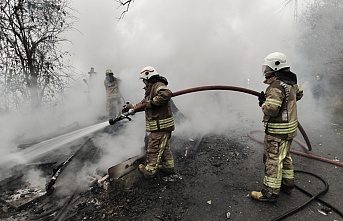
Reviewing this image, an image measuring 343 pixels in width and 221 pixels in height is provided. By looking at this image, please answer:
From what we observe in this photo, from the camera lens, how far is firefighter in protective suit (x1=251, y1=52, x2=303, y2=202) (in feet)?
9.38

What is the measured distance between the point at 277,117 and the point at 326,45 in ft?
30.4

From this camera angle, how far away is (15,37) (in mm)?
5902

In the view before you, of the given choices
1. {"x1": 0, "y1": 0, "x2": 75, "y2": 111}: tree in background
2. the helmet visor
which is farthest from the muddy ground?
{"x1": 0, "y1": 0, "x2": 75, "y2": 111}: tree in background

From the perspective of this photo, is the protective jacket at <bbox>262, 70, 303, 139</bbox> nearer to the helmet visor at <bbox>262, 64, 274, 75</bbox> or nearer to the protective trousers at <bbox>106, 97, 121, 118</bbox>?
the helmet visor at <bbox>262, 64, 274, 75</bbox>

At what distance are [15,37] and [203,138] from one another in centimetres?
552

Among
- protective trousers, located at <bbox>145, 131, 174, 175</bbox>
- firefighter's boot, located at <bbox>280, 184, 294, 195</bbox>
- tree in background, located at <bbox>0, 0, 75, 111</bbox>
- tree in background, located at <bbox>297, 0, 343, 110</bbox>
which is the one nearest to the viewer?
firefighter's boot, located at <bbox>280, 184, 294, 195</bbox>

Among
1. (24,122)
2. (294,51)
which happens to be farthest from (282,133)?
(294,51)

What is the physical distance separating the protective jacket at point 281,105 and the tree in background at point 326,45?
7.30 m

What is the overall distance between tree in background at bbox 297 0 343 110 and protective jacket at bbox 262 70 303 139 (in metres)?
7.30

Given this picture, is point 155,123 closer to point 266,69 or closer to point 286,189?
point 266,69

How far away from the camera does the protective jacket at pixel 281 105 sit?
2836 mm

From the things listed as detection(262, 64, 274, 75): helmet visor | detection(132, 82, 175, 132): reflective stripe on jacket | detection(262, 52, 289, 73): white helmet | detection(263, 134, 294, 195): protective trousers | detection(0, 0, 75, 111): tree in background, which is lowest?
detection(263, 134, 294, 195): protective trousers

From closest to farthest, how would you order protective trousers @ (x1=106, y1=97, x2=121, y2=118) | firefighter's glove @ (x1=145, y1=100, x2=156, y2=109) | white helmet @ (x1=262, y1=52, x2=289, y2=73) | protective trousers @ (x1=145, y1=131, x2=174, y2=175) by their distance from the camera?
1. white helmet @ (x1=262, y1=52, x2=289, y2=73)
2. firefighter's glove @ (x1=145, y1=100, x2=156, y2=109)
3. protective trousers @ (x1=145, y1=131, x2=174, y2=175)
4. protective trousers @ (x1=106, y1=97, x2=121, y2=118)

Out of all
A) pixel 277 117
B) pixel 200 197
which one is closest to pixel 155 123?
pixel 200 197
